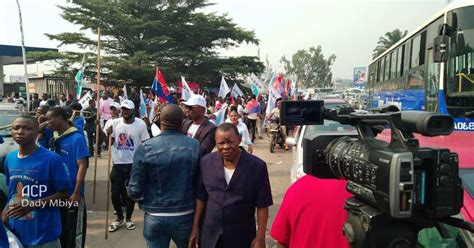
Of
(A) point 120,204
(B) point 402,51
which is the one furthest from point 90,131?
(B) point 402,51

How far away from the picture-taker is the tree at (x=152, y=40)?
28.0 metres

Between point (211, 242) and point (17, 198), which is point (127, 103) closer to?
point (17, 198)

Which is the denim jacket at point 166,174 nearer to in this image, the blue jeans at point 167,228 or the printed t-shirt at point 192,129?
the blue jeans at point 167,228

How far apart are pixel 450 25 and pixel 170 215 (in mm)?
6677

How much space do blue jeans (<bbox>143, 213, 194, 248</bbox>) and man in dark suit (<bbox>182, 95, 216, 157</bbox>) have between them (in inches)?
43.8

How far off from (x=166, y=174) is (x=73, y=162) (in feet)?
4.32

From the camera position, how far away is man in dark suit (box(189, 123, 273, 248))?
3.05 metres

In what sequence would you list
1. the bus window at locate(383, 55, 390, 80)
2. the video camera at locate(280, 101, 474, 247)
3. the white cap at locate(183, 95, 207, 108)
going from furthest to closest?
the bus window at locate(383, 55, 390, 80)
the white cap at locate(183, 95, 207, 108)
the video camera at locate(280, 101, 474, 247)

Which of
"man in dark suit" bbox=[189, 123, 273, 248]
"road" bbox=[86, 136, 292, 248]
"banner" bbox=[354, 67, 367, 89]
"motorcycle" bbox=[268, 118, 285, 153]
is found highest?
"banner" bbox=[354, 67, 367, 89]

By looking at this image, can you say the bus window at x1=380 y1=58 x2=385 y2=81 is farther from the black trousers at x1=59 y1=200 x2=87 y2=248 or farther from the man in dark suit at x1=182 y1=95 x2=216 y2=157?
the black trousers at x1=59 y1=200 x2=87 y2=248

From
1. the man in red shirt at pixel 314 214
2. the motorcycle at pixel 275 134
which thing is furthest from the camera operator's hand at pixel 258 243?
the motorcycle at pixel 275 134

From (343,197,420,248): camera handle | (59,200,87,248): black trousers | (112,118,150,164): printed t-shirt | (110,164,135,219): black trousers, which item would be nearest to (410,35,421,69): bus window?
(112,118,150,164): printed t-shirt

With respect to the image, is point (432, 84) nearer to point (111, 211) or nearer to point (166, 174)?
point (111, 211)

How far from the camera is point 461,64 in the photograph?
25.0ft
